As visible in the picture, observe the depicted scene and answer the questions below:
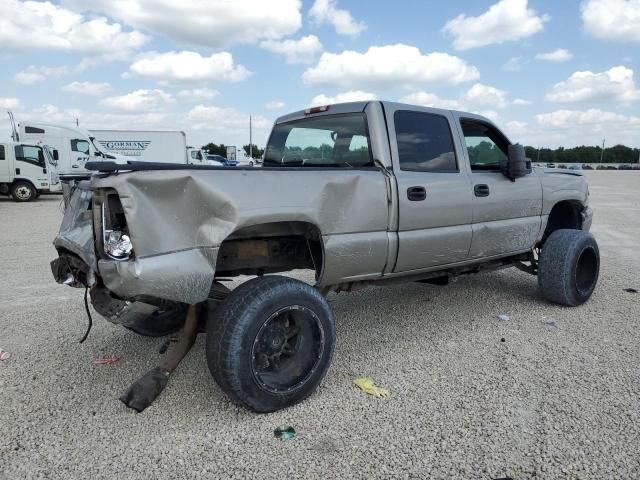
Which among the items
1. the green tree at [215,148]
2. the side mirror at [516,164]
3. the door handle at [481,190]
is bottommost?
the green tree at [215,148]

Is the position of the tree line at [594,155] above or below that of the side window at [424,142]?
below

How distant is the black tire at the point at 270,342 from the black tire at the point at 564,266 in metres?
2.83

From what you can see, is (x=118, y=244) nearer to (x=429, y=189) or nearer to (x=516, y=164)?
(x=429, y=189)

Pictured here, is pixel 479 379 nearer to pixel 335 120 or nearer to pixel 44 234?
pixel 335 120

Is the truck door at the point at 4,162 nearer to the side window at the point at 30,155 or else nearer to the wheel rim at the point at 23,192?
the side window at the point at 30,155

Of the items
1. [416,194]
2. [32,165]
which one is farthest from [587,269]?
[32,165]

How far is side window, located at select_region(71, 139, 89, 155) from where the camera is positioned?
22.2 meters

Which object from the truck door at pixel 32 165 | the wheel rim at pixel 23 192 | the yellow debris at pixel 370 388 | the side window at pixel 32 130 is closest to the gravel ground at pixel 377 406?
the yellow debris at pixel 370 388

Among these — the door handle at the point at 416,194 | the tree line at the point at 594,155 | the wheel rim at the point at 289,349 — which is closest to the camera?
the wheel rim at the point at 289,349

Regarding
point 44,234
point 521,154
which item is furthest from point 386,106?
point 44,234

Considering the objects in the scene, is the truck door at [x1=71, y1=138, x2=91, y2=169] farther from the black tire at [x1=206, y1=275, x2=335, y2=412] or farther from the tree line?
the tree line

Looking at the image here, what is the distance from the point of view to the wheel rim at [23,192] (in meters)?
18.0

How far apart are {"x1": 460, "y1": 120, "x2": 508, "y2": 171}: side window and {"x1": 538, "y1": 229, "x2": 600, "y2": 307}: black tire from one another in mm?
1025

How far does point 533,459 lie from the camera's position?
103 inches
